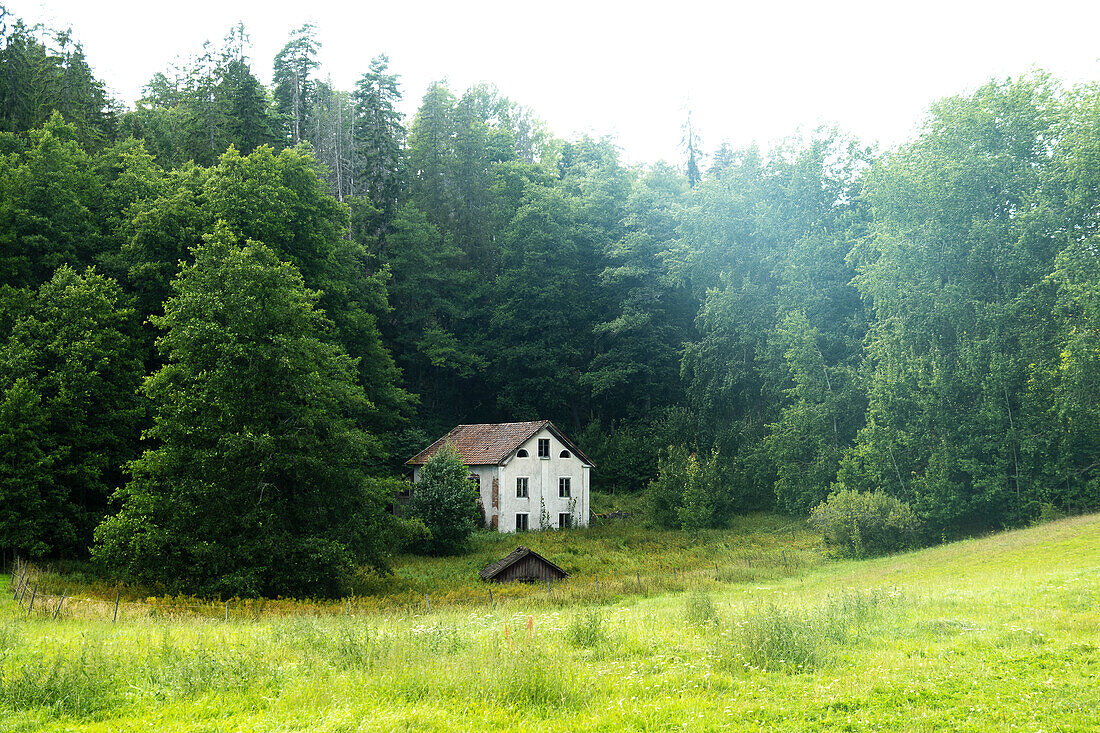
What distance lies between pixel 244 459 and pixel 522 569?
1087cm

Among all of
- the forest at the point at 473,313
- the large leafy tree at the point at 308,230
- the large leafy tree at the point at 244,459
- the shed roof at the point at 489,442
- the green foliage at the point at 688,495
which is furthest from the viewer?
the shed roof at the point at 489,442

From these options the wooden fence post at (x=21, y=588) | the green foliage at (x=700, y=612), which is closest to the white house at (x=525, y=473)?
the wooden fence post at (x=21, y=588)

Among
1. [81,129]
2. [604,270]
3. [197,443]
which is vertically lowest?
[197,443]

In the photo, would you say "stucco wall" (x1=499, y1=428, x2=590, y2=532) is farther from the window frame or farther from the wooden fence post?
the wooden fence post

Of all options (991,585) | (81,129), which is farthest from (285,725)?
(81,129)

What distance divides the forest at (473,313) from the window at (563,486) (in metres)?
5.69

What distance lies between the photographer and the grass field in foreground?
29.3 feet

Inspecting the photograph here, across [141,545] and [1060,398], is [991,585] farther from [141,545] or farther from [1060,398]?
[141,545]

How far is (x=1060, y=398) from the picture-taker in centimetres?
3275

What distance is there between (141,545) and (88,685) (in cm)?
1652

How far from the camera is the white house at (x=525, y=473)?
149 feet

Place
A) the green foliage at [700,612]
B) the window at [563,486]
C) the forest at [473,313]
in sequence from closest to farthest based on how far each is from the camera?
the green foliage at [700,612], the forest at [473,313], the window at [563,486]

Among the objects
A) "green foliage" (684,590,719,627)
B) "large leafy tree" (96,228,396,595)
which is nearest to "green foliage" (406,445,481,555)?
"large leafy tree" (96,228,396,595)

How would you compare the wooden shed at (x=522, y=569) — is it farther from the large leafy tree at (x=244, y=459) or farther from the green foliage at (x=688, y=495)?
the green foliage at (x=688, y=495)
